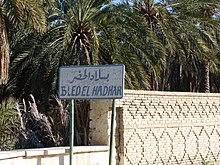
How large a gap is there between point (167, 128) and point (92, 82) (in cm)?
472

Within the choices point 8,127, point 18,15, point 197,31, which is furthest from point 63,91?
point 197,31

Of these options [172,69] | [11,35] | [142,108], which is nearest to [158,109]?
[142,108]

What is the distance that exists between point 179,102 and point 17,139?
166 inches

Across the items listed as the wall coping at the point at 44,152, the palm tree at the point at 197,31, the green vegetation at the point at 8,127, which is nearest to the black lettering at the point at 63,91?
the wall coping at the point at 44,152

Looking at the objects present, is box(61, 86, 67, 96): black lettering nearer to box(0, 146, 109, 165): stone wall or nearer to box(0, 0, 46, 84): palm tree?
box(0, 146, 109, 165): stone wall

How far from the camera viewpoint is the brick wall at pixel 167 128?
443 inches

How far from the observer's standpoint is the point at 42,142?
12.9 m

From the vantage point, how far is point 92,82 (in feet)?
26.4

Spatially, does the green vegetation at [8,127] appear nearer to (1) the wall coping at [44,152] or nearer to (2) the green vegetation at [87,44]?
(2) the green vegetation at [87,44]

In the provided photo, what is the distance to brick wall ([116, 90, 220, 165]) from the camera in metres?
11.3

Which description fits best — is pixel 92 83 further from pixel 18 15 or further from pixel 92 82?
pixel 18 15

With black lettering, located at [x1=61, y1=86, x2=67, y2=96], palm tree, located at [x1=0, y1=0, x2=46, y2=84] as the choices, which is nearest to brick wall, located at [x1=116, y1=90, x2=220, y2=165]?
palm tree, located at [x1=0, y1=0, x2=46, y2=84]

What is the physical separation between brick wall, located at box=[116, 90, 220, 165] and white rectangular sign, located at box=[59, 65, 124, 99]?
121 inches

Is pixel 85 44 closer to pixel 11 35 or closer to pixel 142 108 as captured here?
pixel 11 35
